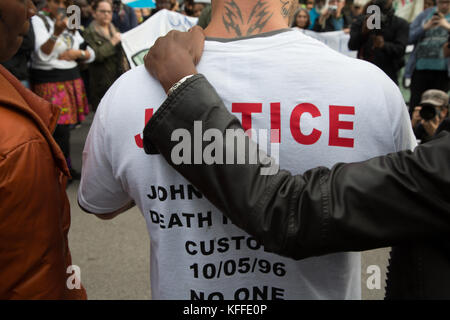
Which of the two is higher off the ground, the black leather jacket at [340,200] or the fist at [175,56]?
the fist at [175,56]

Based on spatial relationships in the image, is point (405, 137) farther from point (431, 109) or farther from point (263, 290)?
point (431, 109)

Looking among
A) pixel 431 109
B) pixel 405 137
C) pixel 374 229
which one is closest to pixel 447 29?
pixel 431 109

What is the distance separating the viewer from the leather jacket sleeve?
2.71 ft

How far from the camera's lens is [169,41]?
1.03m

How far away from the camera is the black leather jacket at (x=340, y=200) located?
83cm

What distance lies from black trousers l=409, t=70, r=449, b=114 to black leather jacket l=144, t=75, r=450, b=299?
4.85 m

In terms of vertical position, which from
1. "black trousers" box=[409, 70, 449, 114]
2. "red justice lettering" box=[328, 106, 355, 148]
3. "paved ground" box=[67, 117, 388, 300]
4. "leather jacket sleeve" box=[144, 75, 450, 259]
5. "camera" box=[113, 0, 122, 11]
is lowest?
"paved ground" box=[67, 117, 388, 300]

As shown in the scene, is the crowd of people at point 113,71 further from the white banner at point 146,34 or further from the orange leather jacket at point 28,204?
the white banner at point 146,34

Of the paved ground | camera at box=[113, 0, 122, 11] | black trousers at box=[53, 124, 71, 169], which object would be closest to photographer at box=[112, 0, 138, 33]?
camera at box=[113, 0, 122, 11]

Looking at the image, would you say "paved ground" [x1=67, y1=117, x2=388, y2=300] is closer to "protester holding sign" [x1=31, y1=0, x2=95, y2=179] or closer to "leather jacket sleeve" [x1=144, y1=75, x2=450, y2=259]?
"protester holding sign" [x1=31, y1=0, x2=95, y2=179]

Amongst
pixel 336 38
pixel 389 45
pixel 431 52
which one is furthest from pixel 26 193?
pixel 336 38

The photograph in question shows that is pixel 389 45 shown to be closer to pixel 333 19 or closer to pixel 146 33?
pixel 333 19

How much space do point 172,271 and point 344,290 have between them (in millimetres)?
449

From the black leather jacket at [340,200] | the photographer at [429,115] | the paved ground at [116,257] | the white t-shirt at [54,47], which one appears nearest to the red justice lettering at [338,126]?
the black leather jacket at [340,200]
